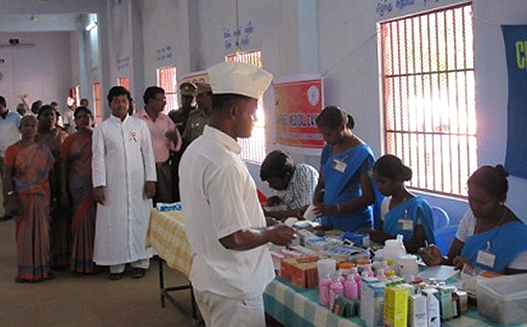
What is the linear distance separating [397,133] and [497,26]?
138 cm

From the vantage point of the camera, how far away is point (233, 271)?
228 centimetres

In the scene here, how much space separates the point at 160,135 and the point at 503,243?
164 inches

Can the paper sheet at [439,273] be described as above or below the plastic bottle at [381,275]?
below

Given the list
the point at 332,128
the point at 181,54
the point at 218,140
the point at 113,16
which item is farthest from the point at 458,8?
the point at 113,16

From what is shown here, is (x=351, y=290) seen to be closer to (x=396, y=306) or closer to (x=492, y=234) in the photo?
(x=396, y=306)

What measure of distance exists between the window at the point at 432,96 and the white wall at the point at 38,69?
16.4 m

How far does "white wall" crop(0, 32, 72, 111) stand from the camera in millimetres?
19484

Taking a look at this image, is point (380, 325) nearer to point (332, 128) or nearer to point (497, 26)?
point (332, 128)

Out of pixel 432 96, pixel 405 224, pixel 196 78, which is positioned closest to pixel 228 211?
pixel 405 224

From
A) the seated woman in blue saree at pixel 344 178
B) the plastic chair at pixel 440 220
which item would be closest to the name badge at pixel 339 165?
the seated woman in blue saree at pixel 344 178

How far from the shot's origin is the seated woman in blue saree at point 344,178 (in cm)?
395

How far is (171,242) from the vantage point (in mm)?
4168

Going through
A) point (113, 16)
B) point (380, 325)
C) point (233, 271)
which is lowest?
point (380, 325)

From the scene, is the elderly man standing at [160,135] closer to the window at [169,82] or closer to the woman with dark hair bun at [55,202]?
the woman with dark hair bun at [55,202]
